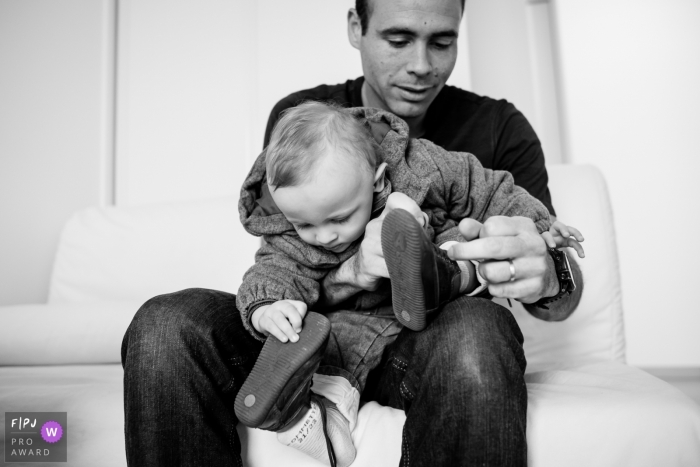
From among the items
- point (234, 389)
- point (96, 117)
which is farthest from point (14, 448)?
point (96, 117)

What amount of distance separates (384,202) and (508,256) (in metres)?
0.27

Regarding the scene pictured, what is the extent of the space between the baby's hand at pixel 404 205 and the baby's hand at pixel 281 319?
0.20 m

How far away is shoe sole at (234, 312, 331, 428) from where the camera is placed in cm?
69

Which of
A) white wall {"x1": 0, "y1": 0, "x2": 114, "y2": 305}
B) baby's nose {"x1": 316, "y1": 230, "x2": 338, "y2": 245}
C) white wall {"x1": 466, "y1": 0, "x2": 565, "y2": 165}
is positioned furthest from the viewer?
white wall {"x1": 466, "y1": 0, "x2": 565, "y2": 165}

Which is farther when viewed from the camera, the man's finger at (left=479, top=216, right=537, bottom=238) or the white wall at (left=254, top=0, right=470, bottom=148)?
the white wall at (left=254, top=0, right=470, bottom=148)

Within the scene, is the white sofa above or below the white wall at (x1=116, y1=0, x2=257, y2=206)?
below

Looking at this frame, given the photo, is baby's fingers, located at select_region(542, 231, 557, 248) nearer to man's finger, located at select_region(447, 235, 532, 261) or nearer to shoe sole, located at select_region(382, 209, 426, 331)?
man's finger, located at select_region(447, 235, 532, 261)

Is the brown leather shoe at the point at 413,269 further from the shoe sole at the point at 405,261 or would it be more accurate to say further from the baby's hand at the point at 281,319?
the baby's hand at the point at 281,319

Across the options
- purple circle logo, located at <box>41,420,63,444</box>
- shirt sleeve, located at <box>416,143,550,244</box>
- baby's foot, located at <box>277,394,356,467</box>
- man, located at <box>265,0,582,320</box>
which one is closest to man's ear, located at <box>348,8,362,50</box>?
man, located at <box>265,0,582,320</box>

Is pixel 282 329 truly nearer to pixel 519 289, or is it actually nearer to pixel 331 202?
pixel 331 202

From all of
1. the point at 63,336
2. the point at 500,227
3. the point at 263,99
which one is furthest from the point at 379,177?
the point at 263,99

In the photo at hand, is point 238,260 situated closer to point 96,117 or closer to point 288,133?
point 288,133

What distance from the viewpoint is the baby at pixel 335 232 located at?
70cm

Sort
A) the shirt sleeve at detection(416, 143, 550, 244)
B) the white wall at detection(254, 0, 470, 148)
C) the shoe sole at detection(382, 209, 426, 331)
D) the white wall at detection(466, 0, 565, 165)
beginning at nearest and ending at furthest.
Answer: the shoe sole at detection(382, 209, 426, 331), the shirt sleeve at detection(416, 143, 550, 244), the white wall at detection(254, 0, 470, 148), the white wall at detection(466, 0, 565, 165)
